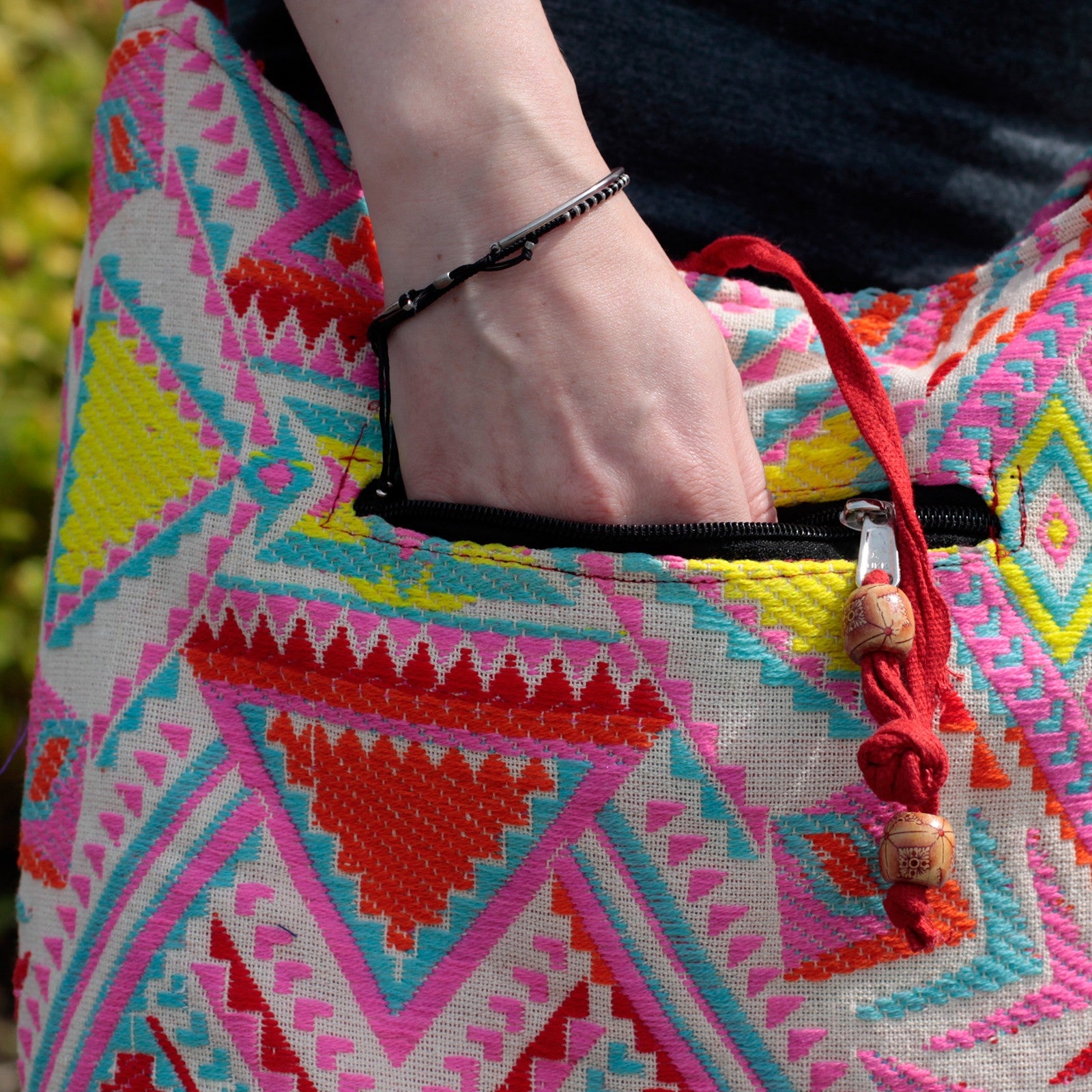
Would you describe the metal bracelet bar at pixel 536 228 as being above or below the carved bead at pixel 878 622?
above

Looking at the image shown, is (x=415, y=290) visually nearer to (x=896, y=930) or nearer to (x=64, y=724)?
(x=64, y=724)

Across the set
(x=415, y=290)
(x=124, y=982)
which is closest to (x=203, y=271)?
(x=415, y=290)

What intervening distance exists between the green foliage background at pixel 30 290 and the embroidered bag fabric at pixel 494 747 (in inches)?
49.8

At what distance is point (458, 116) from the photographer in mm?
805

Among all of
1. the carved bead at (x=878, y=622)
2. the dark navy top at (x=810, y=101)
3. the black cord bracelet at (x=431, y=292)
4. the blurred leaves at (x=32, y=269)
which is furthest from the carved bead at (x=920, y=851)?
the blurred leaves at (x=32, y=269)

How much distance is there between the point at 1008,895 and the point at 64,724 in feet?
2.73

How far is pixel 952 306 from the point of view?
1000mm

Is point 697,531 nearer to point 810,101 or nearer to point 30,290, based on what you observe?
point 810,101

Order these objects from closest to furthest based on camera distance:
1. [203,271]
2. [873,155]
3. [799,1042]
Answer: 1. [799,1042]
2. [203,271]
3. [873,155]

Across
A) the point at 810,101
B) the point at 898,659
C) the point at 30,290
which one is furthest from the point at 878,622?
the point at 30,290

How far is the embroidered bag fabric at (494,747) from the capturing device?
0.81 meters

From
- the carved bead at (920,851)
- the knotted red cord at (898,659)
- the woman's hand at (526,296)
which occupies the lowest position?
the carved bead at (920,851)

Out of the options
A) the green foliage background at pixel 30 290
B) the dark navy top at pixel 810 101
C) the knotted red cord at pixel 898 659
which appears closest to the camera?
the knotted red cord at pixel 898 659

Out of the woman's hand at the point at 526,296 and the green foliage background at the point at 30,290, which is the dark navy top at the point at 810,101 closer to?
the woman's hand at the point at 526,296
